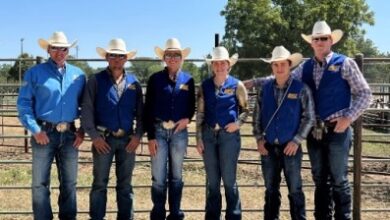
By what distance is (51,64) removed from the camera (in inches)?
203

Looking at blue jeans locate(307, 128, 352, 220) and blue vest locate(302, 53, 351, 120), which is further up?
blue vest locate(302, 53, 351, 120)

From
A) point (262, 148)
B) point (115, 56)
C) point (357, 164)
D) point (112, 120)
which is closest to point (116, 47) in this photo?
point (115, 56)

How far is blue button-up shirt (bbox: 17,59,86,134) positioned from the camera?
5.00m

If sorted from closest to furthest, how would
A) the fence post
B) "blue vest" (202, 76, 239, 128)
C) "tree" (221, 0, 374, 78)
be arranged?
"blue vest" (202, 76, 239, 128), the fence post, "tree" (221, 0, 374, 78)

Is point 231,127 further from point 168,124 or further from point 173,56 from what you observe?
point 173,56

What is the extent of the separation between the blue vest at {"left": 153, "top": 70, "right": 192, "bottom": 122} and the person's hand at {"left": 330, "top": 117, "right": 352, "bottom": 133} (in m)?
1.54

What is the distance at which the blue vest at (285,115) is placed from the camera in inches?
197

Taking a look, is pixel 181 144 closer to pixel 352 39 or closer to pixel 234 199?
pixel 234 199

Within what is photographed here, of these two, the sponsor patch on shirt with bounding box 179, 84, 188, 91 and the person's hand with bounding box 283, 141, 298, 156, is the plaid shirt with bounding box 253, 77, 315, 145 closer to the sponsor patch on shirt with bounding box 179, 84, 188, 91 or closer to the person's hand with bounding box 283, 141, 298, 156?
the person's hand with bounding box 283, 141, 298, 156

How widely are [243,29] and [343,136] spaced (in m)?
32.1

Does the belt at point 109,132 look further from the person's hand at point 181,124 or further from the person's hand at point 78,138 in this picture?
the person's hand at point 181,124

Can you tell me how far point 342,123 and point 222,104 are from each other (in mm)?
1200

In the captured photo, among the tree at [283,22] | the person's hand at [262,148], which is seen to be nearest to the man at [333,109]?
the person's hand at [262,148]

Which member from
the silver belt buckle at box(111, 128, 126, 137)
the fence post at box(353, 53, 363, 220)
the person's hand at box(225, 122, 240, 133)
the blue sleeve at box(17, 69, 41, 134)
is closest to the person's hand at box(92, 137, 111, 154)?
the silver belt buckle at box(111, 128, 126, 137)
